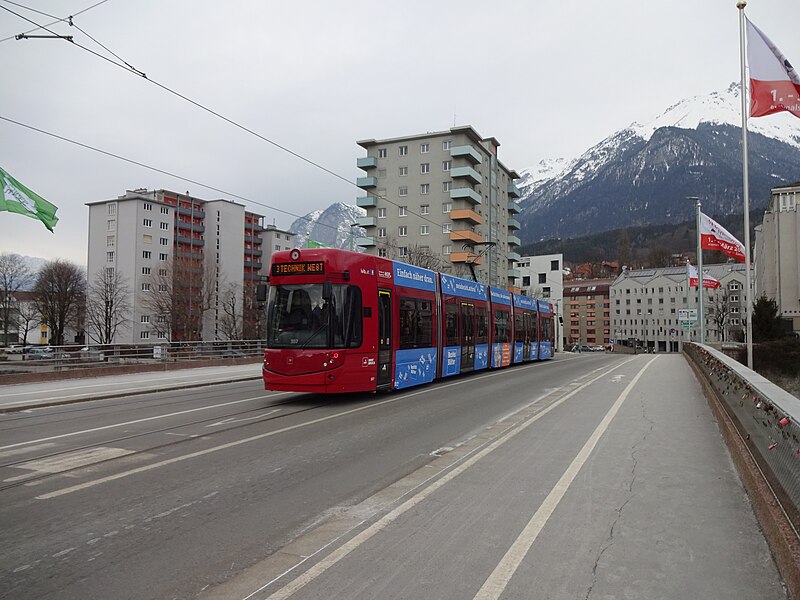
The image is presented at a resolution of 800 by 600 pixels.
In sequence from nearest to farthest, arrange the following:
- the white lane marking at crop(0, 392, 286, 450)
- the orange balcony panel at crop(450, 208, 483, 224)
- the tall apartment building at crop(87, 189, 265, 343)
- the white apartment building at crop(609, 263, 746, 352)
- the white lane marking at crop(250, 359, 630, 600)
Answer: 1. the white lane marking at crop(250, 359, 630, 600)
2. the white lane marking at crop(0, 392, 286, 450)
3. the tall apartment building at crop(87, 189, 265, 343)
4. the orange balcony panel at crop(450, 208, 483, 224)
5. the white apartment building at crop(609, 263, 746, 352)

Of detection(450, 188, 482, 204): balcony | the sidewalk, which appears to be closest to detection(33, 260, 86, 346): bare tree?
detection(450, 188, 482, 204): balcony

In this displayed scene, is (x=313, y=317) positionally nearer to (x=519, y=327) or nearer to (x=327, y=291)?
(x=327, y=291)

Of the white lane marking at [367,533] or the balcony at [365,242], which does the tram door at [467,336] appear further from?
the balcony at [365,242]

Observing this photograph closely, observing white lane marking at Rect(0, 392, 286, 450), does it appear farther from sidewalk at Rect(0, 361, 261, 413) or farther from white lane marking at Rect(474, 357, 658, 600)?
white lane marking at Rect(474, 357, 658, 600)

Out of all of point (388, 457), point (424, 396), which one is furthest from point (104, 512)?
point (424, 396)

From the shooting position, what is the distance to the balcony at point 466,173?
247 ft

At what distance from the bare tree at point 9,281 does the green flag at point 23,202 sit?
237 feet

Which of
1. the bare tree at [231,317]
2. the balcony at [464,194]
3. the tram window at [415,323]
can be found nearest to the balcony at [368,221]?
the balcony at [464,194]

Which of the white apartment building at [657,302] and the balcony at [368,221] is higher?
the balcony at [368,221]

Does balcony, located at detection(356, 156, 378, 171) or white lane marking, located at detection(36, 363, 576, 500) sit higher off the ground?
balcony, located at detection(356, 156, 378, 171)

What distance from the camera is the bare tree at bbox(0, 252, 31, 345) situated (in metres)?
76.1

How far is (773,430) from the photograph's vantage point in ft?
20.6

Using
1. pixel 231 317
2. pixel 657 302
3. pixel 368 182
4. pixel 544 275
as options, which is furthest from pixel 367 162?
pixel 657 302

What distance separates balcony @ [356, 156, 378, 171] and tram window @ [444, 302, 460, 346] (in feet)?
212
